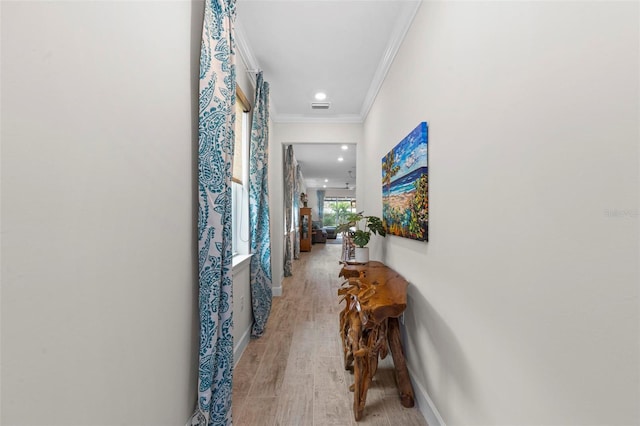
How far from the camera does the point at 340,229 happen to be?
2840mm

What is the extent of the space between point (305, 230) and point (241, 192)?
22.0 ft

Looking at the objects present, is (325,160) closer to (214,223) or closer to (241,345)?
(241,345)

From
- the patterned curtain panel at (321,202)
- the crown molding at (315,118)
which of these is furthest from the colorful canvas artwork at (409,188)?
the patterned curtain panel at (321,202)

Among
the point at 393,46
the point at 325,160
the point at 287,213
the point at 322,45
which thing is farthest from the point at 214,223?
the point at 325,160

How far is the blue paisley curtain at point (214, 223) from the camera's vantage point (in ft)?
4.55

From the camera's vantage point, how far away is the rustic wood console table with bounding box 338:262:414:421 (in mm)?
1541

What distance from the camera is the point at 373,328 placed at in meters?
1.76
